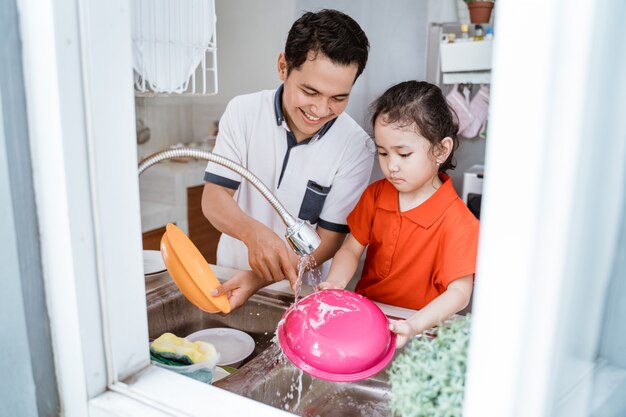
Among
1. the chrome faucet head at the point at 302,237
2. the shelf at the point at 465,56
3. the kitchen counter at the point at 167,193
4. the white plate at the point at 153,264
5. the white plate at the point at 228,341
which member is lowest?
the kitchen counter at the point at 167,193

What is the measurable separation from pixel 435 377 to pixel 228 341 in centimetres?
79

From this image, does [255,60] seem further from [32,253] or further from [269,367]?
[32,253]

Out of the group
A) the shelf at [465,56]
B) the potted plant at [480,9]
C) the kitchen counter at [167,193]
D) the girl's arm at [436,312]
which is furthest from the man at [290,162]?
the kitchen counter at [167,193]

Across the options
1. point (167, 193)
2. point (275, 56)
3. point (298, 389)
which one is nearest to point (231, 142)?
point (298, 389)

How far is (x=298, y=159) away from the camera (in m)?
1.63

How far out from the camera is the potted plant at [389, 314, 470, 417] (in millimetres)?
555

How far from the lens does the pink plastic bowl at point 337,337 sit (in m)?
0.86

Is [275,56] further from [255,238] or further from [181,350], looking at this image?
[181,350]

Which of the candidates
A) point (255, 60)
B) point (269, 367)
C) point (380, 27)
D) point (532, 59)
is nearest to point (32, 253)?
point (269, 367)

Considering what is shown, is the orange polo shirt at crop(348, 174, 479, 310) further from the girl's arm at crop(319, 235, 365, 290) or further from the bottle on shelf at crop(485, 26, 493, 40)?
the bottle on shelf at crop(485, 26, 493, 40)

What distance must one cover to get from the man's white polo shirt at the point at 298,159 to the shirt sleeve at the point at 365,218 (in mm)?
143

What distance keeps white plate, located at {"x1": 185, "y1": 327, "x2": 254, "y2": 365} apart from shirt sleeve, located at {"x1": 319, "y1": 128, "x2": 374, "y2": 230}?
482 millimetres

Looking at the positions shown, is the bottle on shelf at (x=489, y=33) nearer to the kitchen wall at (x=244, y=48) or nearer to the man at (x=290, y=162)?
the kitchen wall at (x=244, y=48)

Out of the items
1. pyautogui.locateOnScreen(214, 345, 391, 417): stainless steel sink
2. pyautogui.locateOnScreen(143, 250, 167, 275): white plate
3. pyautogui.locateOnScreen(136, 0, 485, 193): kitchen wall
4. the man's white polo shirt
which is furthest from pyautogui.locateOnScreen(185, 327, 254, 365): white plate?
pyautogui.locateOnScreen(136, 0, 485, 193): kitchen wall
